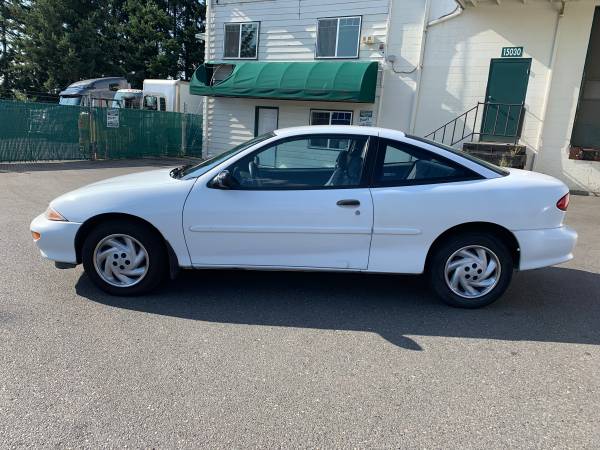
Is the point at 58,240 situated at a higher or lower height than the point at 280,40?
lower

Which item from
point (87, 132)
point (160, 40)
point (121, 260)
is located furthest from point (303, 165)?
point (160, 40)

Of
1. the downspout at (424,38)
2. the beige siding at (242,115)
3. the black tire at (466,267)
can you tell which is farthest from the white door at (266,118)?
the black tire at (466,267)

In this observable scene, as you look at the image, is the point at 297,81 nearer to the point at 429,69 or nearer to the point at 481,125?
the point at 429,69

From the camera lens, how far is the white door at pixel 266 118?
15727 mm

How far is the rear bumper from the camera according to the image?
386cm

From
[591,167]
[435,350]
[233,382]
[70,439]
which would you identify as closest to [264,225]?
[233,382]

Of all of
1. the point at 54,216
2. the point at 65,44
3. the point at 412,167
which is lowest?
the point at 54,216

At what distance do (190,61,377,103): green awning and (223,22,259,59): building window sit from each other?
559mm

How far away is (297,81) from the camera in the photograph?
13.8 meters

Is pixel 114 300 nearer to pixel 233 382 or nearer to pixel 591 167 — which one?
pixel 233 382

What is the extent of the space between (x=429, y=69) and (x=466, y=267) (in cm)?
1066

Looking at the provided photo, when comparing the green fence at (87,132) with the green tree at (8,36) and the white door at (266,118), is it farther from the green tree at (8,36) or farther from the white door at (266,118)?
the green tree at (8,36)

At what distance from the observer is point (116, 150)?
16.7m

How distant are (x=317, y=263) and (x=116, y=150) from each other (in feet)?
49.2
